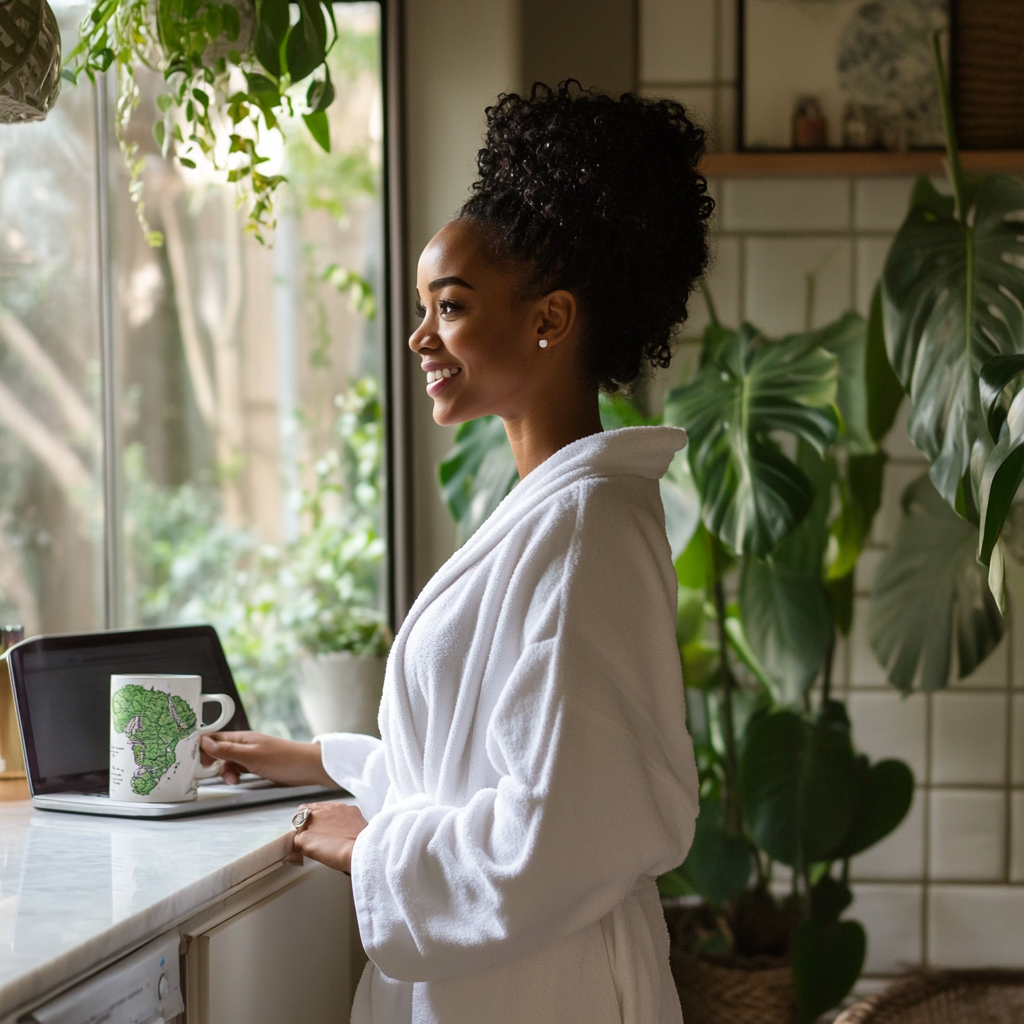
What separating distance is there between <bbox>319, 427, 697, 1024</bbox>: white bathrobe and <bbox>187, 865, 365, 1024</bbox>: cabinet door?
110 millimetres

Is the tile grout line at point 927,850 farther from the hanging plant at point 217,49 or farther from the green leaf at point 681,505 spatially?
the hanging plant at point 217,49

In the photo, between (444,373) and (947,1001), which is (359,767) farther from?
(947,1001)

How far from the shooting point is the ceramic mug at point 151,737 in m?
1.12

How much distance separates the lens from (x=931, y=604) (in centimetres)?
191

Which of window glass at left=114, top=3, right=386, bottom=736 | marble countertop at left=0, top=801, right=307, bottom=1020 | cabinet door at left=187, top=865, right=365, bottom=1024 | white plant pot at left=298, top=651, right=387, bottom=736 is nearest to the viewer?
marble countertop at left=0, top=801, right=307, bottom=1020

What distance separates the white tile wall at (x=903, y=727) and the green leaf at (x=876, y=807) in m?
0.28

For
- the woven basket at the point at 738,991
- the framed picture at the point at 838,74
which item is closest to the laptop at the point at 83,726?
the woven basket at the point at 738,991

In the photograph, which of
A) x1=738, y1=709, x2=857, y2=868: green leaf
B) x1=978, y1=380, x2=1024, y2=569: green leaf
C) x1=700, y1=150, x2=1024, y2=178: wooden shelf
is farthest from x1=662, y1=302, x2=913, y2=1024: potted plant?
x1=978, y1=380, x2=1024, y2=569: green leaf

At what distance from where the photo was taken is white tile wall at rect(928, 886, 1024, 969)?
2168mm

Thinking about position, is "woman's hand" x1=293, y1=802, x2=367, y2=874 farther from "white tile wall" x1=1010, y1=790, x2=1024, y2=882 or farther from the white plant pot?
"white tile wall" x1=1010, y1=790, x2=1024, y2=882

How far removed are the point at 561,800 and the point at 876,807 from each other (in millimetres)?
1249

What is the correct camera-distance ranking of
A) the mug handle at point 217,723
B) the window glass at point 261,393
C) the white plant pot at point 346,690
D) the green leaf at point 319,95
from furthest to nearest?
the window glass at point 261,393 → the white plant pot at point 346,690 → the green leaf at point 319,95 → the mug handle at point 217,723

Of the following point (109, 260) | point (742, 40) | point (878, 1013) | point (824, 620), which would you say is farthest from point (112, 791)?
point (742, 40)

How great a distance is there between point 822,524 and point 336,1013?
1123 mm
